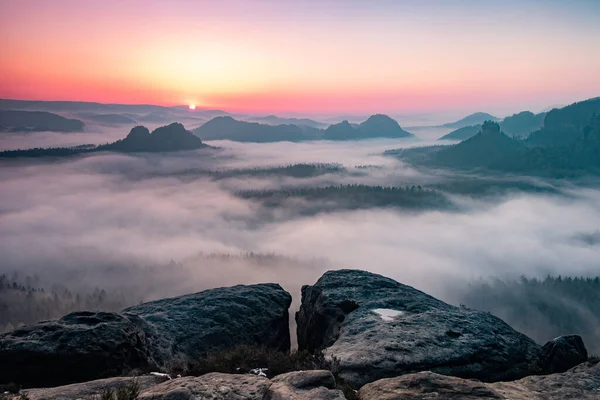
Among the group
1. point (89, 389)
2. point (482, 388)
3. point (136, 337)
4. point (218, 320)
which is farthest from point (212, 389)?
point (218, 320)

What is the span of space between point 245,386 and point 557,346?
66.4 ft

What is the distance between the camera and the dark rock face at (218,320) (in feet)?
101

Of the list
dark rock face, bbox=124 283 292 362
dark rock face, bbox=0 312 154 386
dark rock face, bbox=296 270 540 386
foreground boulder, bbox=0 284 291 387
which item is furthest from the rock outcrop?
dark rock face, bbox=124 283 292 362

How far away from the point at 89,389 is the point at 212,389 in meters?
6.07

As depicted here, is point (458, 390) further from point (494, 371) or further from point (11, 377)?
point (11, 377)

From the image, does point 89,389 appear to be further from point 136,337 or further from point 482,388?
point 482,388

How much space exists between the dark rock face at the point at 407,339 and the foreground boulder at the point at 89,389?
32.8 ft

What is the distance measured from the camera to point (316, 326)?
35469mm

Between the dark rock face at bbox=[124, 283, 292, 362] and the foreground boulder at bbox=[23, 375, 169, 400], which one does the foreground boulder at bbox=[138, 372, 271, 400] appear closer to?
the foreground boulder at bbox=[23, 375, 169, 400]

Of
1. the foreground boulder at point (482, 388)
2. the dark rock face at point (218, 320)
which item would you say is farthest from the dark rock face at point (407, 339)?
the foreground boulder at point (482, 388)

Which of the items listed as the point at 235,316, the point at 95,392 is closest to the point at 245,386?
the point at 95,392

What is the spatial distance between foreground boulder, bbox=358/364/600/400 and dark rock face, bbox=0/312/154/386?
15441 millimetres

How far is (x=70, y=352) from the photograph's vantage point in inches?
872

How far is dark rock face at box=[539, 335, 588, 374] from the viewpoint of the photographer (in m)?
23.1
